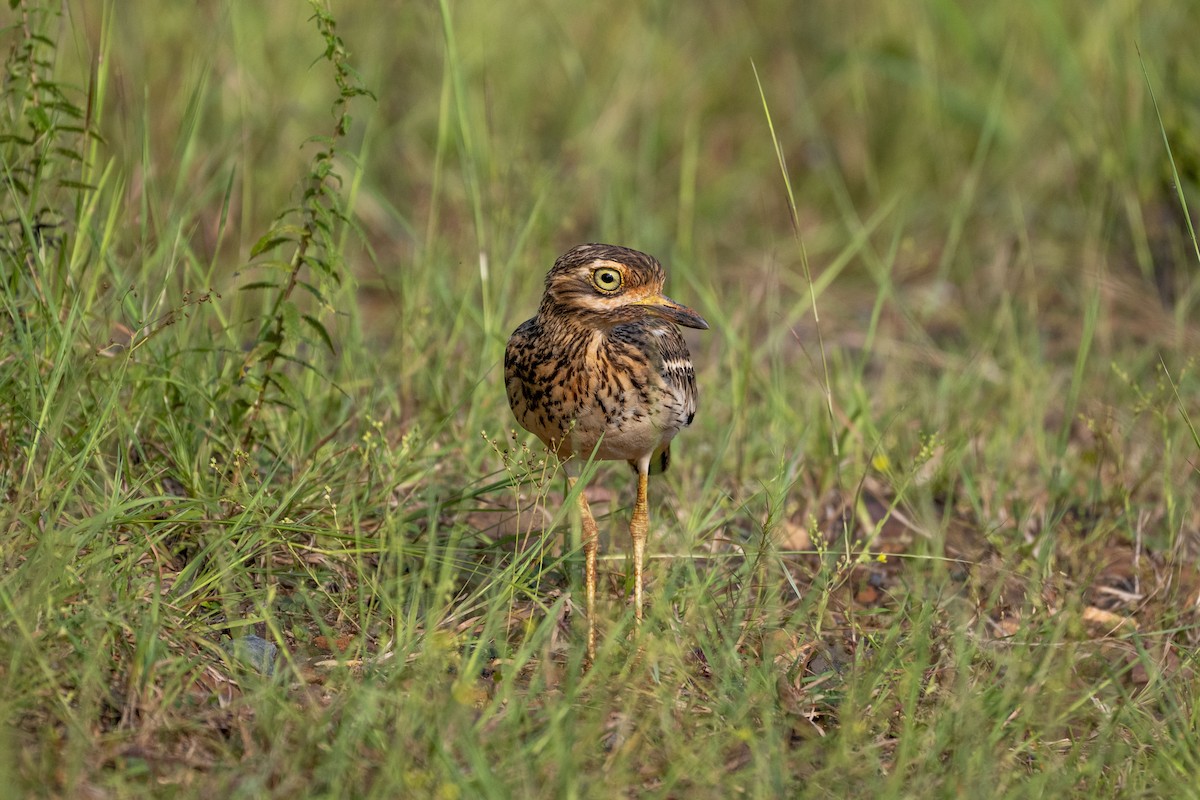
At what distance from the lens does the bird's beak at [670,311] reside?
148 inches

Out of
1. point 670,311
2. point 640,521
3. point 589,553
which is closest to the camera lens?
point 670,311

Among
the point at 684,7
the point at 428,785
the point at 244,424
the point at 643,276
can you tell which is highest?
the point at 684,7

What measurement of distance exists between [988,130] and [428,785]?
4.25 metres

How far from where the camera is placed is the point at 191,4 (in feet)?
22.8

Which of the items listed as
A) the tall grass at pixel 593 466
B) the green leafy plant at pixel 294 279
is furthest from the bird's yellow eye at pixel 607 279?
the green leafy plant at pixel 294 279

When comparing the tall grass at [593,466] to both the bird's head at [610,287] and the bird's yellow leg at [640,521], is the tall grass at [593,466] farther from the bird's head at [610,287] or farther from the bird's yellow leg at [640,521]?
the bird's head at [610,287]

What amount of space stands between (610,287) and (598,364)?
0.66ft

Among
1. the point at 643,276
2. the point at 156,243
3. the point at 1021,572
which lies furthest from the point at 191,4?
the point at 1021,572

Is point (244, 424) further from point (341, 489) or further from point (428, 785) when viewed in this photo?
point (428, 785)

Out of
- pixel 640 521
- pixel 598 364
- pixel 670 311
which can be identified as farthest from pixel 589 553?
pixel 670 311

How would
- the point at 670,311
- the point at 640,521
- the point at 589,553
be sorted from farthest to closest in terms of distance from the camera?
the point at 640,521, the point at 589,553, the point at 670,311

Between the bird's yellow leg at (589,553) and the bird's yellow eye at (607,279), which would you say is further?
the bird's yellow leg at (589,553)

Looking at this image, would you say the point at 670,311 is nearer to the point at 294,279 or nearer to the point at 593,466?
the point at 593,466

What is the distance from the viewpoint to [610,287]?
3828 mm
